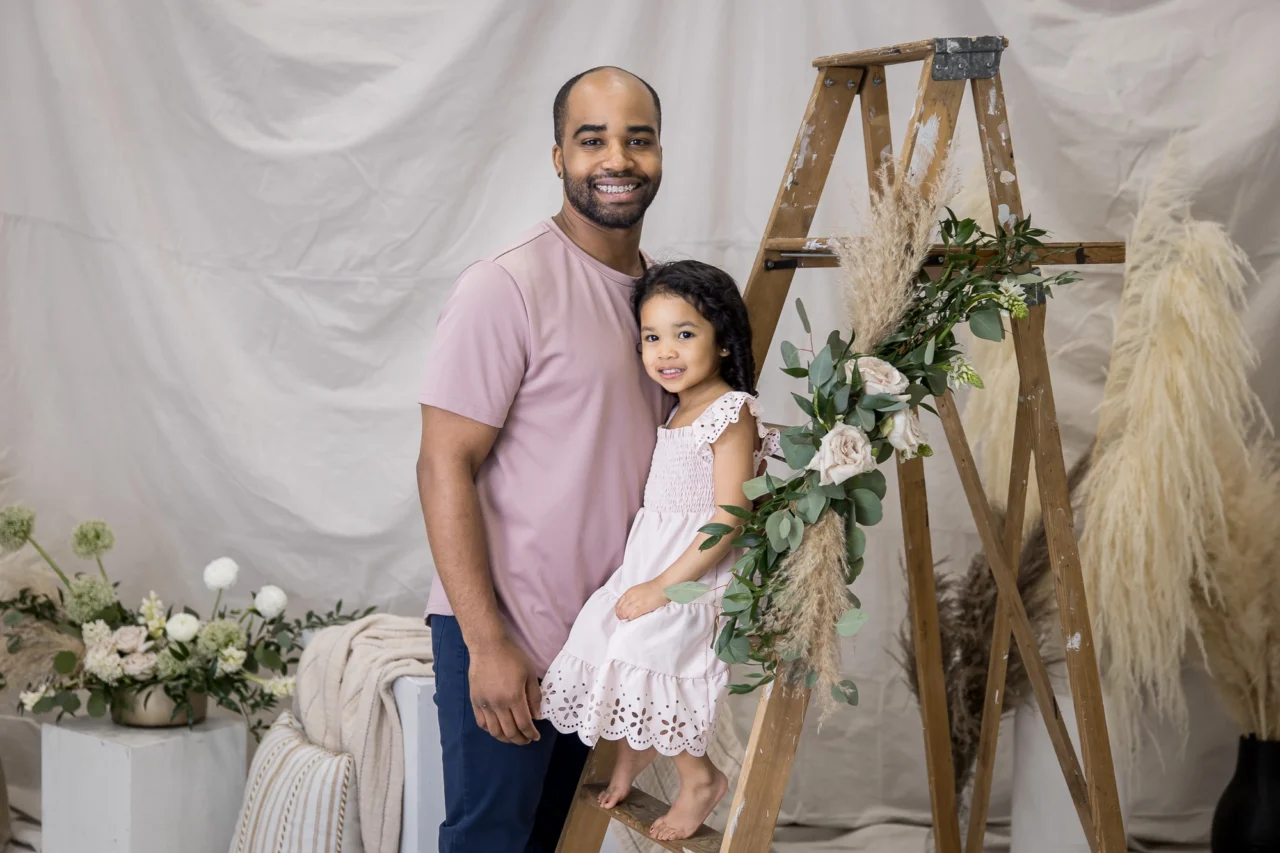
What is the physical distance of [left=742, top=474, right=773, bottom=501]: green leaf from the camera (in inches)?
67.4

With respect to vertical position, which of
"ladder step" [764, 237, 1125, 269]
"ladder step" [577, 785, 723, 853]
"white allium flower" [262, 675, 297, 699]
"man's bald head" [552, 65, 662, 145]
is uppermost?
"man's bald head" [552, 65, 662, 145]

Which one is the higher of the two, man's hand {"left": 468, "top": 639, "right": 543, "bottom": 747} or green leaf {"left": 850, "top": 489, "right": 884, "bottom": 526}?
green leaf {"left": 850, "top": 489, "right": 884, "bottom": 526}

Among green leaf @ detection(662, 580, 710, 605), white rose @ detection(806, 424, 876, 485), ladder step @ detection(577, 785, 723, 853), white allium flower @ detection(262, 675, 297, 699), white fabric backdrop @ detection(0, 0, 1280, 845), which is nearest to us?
white rose @ detection(806, 424, 876, 485)

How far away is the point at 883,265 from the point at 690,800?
0.82m

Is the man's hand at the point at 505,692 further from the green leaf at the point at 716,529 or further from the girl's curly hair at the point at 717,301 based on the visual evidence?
the girl's curly hair at the point at 717,301

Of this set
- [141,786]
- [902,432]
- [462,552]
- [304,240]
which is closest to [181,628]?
[141,786]

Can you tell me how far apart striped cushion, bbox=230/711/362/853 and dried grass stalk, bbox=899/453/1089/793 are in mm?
1266

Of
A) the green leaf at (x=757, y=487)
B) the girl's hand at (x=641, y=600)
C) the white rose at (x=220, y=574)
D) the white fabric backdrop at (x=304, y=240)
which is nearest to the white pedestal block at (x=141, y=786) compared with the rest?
the white rose at (x=220, y=574)

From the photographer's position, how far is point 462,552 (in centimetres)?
188

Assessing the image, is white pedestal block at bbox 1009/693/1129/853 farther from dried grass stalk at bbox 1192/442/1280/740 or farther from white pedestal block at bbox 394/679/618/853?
white pedestal block at bbox 394/679/618/853

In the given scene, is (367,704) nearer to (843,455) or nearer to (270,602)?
(270,602)

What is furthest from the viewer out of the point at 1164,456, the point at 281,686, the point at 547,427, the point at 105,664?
the point at 281,686

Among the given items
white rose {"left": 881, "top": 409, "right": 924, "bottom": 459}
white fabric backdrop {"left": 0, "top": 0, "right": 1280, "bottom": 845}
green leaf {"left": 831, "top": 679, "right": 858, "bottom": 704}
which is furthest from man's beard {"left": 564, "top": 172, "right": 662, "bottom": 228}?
white fabric backdrop {"left": 0, "top": 0, "right": 1280, "bottom": 845}

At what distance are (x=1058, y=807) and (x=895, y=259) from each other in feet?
4.99
